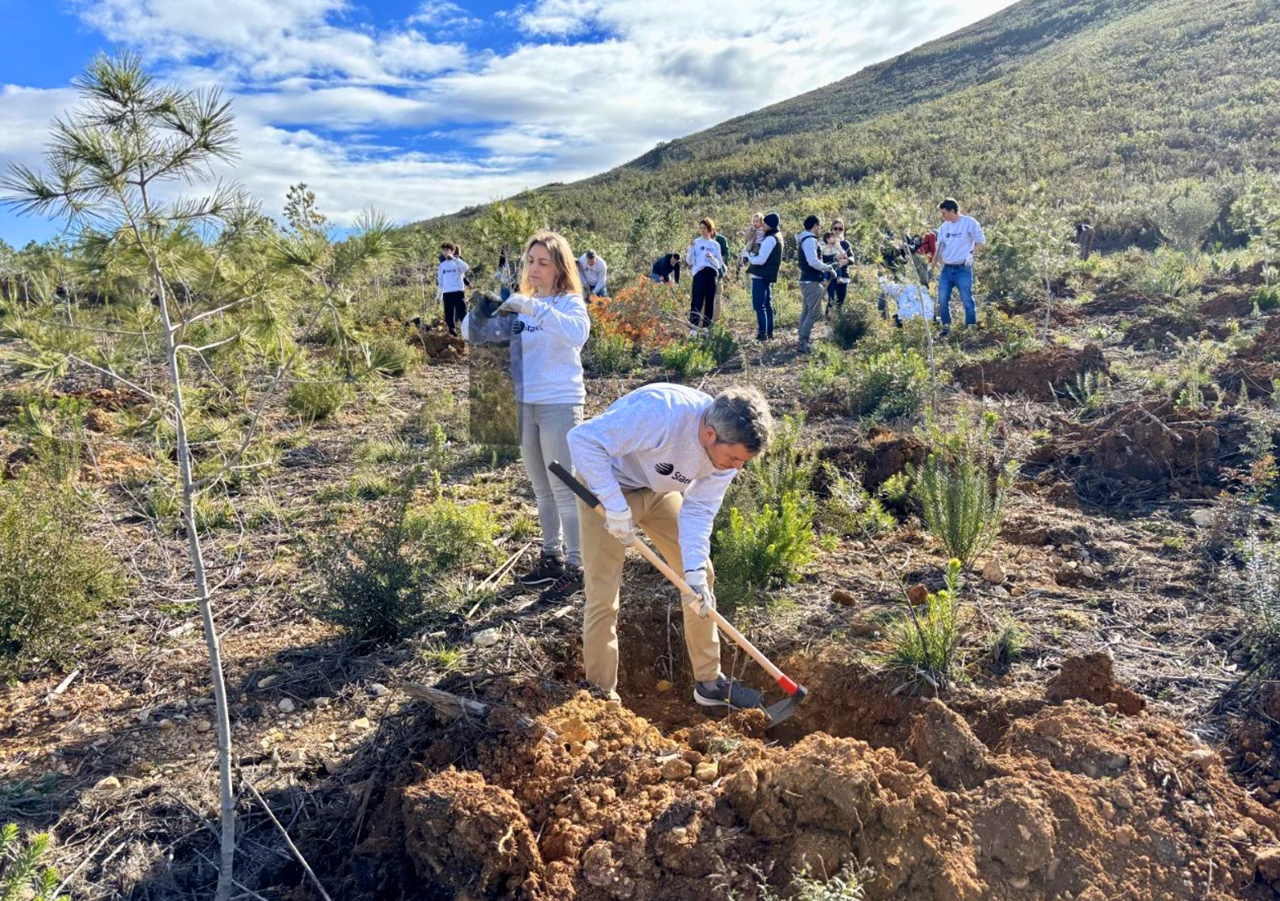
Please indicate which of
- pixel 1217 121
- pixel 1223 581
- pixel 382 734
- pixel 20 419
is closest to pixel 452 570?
pixel 382 734

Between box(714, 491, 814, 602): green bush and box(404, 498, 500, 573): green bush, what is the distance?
1.30m

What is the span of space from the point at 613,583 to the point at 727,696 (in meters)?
0.67

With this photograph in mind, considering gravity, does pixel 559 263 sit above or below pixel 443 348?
above

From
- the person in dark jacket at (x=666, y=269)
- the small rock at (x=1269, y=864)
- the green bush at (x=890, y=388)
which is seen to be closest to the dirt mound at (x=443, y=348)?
the person in dark jacket at (x=666, y=269)

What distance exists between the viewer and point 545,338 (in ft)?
13.1


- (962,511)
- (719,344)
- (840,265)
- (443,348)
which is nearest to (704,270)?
(719,344)

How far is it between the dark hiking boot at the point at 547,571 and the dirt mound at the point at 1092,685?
2.33 m

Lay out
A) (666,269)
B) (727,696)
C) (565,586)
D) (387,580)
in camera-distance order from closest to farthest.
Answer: (727,696) → (387,580) → (565,586) → (666,269)

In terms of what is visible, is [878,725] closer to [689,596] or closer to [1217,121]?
[689,596]

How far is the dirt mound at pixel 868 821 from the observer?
2.31 metres

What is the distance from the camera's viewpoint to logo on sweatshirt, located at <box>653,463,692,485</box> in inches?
123

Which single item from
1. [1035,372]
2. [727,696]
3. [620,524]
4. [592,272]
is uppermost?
[592,272]

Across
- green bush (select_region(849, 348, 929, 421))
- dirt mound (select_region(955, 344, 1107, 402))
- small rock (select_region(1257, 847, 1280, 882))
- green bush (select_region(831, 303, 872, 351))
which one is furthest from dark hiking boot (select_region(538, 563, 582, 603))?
green bush (select_region(831, 303, 872, 351))

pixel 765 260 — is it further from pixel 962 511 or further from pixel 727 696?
pixel 727 696
